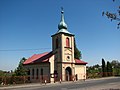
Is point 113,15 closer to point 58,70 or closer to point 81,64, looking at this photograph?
point 58,70

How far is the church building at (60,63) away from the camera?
139ft

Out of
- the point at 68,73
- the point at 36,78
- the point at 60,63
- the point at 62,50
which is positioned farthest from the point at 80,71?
the point at 36,78

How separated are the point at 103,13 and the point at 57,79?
115 feet

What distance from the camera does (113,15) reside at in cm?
915

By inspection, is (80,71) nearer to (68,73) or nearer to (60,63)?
(68,73)

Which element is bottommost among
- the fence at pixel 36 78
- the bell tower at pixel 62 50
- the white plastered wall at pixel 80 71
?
the fence at pixel 36 78

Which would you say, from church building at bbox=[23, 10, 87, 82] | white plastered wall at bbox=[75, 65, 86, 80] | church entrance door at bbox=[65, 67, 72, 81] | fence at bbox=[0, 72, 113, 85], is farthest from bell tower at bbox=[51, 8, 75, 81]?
white plastered wall at bbox=[75, 65, 86, 80]

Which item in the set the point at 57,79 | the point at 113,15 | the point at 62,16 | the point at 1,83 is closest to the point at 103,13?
the point at 113,15

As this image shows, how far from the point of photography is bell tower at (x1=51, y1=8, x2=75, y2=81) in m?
42.4

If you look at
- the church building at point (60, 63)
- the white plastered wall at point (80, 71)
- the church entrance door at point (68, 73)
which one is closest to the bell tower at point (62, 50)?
the church building at point (60, 63)

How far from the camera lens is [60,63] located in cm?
4241

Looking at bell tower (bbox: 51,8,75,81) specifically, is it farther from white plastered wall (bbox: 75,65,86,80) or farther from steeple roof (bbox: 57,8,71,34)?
white plastered wall (bbox: 75,65,86,80)

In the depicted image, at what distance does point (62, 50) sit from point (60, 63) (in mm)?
2761

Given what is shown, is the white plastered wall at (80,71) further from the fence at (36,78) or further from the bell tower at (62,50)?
the bell tower at (62,50)
